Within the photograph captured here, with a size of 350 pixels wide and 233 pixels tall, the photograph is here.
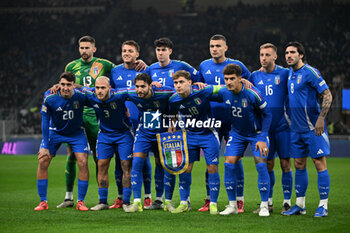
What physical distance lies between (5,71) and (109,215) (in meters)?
24.4

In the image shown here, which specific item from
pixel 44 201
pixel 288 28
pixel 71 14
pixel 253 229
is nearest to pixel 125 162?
pixel 44 201

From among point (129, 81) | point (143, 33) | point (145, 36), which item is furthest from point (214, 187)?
point (143, 33)

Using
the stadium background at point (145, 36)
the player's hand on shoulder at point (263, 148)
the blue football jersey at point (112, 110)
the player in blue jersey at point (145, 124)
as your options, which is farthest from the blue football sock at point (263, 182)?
the stadium background at point (145, 36)

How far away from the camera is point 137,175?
755 centimetres

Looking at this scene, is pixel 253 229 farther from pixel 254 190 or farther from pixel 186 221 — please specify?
pixel 254 190

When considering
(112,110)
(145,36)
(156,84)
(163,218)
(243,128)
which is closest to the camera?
(163,218)

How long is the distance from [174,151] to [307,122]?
1838mm

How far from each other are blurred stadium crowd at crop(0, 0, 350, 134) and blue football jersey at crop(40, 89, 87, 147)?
17166mm

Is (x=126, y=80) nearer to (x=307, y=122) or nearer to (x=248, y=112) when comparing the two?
(x=248, y=112)

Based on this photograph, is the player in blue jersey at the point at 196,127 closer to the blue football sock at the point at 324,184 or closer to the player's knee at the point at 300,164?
the player's knee at the point at 300,164

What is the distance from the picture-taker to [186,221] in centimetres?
664

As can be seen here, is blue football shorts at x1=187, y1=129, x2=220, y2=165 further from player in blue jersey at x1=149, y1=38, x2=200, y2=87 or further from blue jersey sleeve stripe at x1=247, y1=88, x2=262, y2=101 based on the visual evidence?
player in blue jersey at x1=149, y1=38, x2=200, y2=87

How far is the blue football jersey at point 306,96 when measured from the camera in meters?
7.13

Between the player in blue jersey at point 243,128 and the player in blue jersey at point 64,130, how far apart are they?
2124mm
